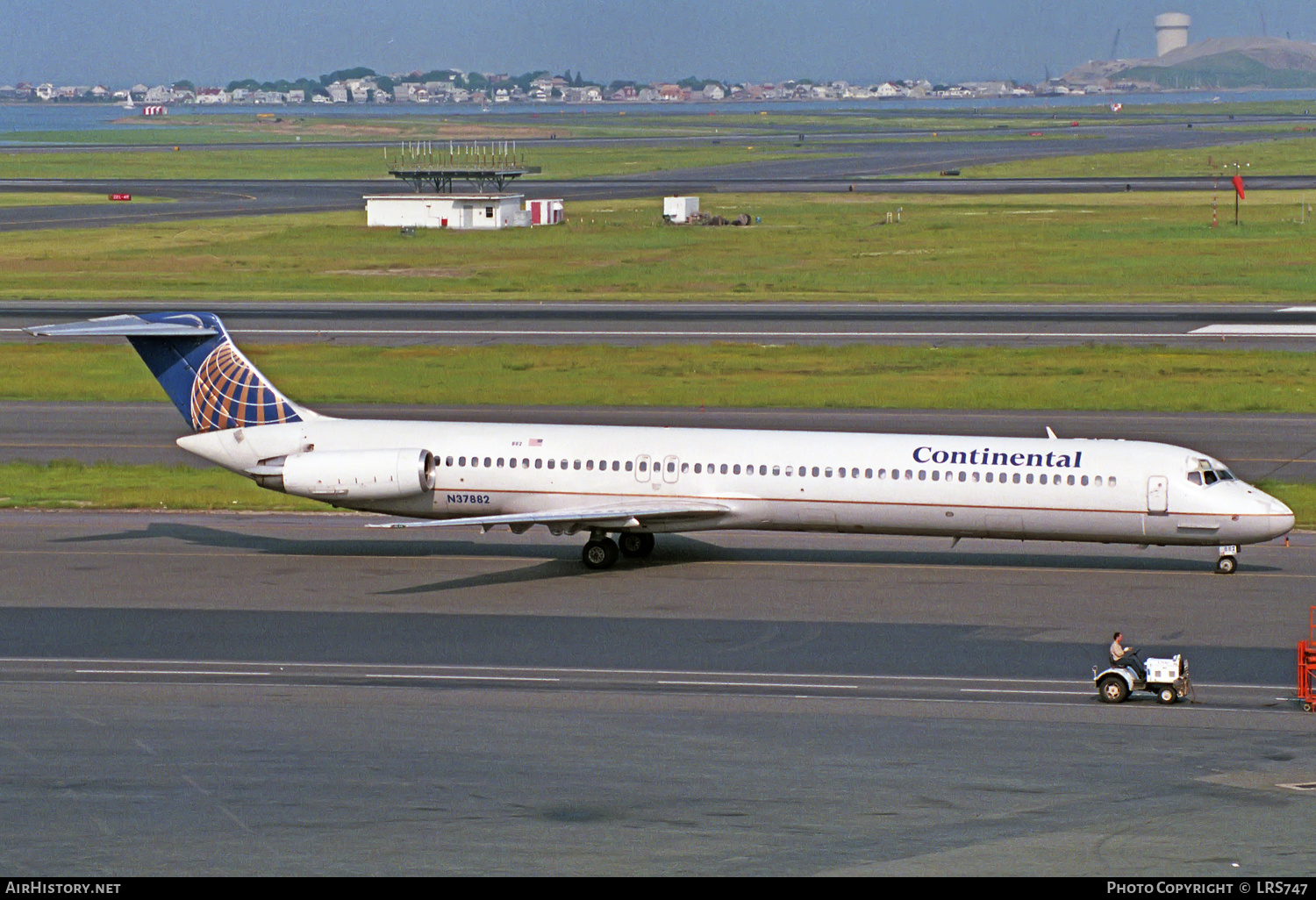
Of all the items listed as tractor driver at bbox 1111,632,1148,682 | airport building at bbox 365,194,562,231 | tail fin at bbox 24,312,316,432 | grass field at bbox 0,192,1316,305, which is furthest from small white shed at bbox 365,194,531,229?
tractor driver at bbox 1111,632,1148,682

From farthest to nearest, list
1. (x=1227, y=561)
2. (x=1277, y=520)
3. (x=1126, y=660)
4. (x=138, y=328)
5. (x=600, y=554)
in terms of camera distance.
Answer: (x=138, y=328)
(x=600, y=554)
(x=1227, y=561)
(x=1277, y=520)
(x=1126, y=660)

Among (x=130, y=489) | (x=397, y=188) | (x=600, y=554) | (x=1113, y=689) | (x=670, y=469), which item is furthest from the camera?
(x=397, y=188)

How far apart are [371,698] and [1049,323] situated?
194 ft

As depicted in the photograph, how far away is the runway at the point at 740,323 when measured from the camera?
77.6 m

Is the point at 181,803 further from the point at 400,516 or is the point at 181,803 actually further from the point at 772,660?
the point at 400,516

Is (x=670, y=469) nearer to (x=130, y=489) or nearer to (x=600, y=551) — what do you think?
(x=600, y=551)

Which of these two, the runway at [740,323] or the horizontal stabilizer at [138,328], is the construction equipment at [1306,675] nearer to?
the horizontal stabilizer at [138,328]

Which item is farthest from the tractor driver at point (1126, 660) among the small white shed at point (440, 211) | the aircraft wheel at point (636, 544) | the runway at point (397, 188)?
the runway at point (397, 188)

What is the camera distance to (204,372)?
42.6 meters

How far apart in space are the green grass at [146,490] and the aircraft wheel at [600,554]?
10769mm

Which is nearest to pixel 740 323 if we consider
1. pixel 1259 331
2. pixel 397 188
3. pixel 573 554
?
pixel 1259 331

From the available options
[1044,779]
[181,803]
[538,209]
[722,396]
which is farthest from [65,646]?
[538,209]

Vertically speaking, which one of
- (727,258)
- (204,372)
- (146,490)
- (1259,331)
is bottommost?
(146,490)

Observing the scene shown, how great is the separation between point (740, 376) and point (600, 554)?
29.1 meters
